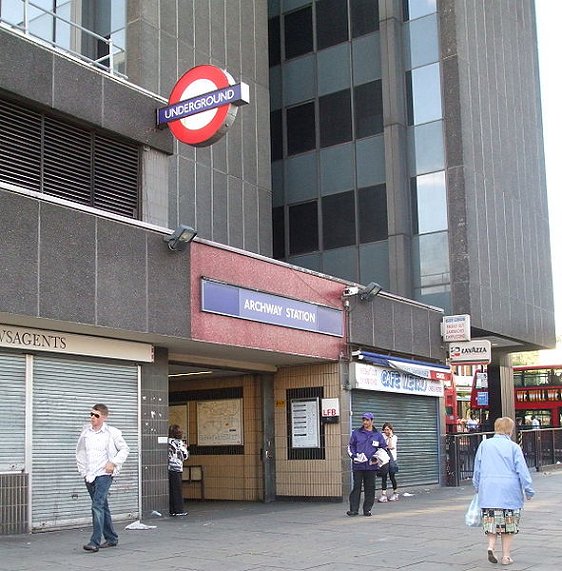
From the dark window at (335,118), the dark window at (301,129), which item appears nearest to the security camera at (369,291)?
the dark window at (335,118)

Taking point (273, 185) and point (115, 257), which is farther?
point (273, 185)

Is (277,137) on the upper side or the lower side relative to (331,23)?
lower

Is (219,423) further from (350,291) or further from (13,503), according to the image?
(13,503)

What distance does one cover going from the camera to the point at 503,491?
9570 mm

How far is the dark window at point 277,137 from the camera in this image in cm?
3025

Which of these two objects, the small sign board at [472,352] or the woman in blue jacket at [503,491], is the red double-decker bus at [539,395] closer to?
the small sign board at [472,352]

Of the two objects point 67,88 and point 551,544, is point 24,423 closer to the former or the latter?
point 67,88

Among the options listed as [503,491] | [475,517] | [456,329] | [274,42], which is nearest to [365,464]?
[475,517]

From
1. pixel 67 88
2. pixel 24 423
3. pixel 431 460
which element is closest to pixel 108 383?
pixel 24 423

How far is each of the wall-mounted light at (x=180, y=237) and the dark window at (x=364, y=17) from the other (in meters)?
16.9

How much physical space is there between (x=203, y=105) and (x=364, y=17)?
1578 cm

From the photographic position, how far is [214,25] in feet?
80.3

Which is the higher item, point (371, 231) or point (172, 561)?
point (371, 231)

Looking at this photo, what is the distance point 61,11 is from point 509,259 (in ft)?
52.0
